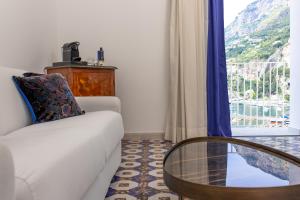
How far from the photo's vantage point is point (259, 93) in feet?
13.6

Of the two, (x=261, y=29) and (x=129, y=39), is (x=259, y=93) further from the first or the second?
(x=129, y=39)

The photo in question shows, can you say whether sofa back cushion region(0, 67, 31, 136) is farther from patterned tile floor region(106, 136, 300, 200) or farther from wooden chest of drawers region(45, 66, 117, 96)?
wooden chest of drawers region(45, 66, 117, 96)

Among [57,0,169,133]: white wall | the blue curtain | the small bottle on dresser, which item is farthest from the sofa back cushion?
the blue curtain

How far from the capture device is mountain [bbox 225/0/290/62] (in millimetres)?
3721

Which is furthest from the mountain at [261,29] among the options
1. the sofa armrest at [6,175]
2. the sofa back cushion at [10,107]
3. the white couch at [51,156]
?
the sofa armrest at [6,175]

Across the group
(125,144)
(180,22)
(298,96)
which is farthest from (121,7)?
(298,96)

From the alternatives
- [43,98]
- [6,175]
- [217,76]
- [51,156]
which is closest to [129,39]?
[217,76]

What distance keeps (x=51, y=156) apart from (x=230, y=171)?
0.70 meters

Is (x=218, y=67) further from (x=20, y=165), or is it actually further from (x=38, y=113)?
(x=20, y=165)

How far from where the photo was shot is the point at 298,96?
11.3 ft

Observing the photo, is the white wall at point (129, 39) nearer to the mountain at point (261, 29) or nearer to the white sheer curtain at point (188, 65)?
the white sheer curtain at point (188, 65)

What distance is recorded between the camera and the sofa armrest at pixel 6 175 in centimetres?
51

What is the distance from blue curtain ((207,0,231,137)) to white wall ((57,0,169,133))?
487mm

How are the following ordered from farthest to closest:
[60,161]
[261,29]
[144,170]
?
[261,29], [144,170], [60,161]
